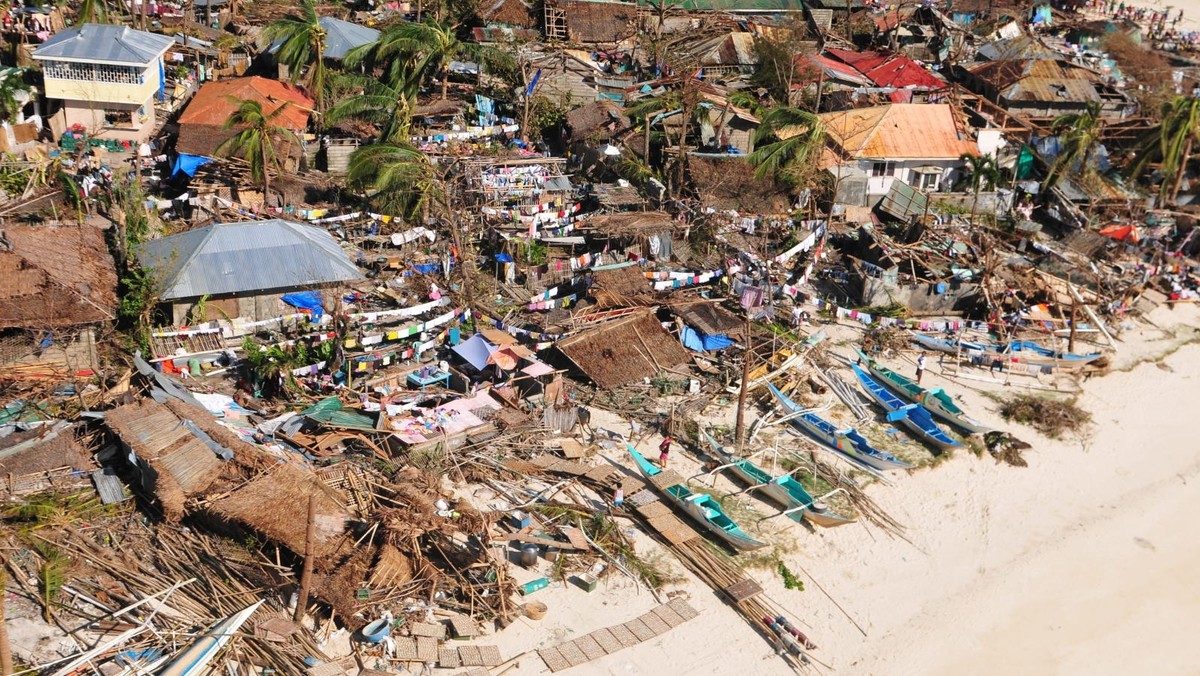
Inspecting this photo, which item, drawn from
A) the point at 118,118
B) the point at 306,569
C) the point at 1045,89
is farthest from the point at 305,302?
the point at 1045,89

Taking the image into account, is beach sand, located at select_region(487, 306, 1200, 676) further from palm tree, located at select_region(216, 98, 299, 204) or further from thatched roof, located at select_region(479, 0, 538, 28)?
thatched roof, located at select_region(479, 0, 538, 28)

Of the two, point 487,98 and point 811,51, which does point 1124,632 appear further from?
point 811,51

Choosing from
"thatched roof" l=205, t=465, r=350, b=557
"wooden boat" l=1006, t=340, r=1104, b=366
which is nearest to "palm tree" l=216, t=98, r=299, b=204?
"thatched roof" l=205, t=465, r=350, b=557

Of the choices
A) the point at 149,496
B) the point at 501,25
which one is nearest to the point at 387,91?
the point at 501,25

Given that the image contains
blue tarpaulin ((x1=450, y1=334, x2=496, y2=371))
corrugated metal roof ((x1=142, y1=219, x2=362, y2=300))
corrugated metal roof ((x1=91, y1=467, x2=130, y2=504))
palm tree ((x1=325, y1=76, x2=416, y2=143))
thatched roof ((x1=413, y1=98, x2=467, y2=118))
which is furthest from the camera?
thatched roof ((x1=413, y1=98, x2=467, y2=118))

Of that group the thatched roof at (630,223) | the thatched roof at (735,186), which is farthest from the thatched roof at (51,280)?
the thatched roof at (735,186)

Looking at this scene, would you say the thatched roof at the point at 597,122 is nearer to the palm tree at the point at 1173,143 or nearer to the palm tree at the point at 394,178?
the palm tree at the point at 394,178

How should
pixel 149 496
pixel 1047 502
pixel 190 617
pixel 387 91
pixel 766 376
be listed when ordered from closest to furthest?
pixel 190 617 → pixel 149 496 → pixel 1047 502 → pixel 766 376 → pixel 387 91
